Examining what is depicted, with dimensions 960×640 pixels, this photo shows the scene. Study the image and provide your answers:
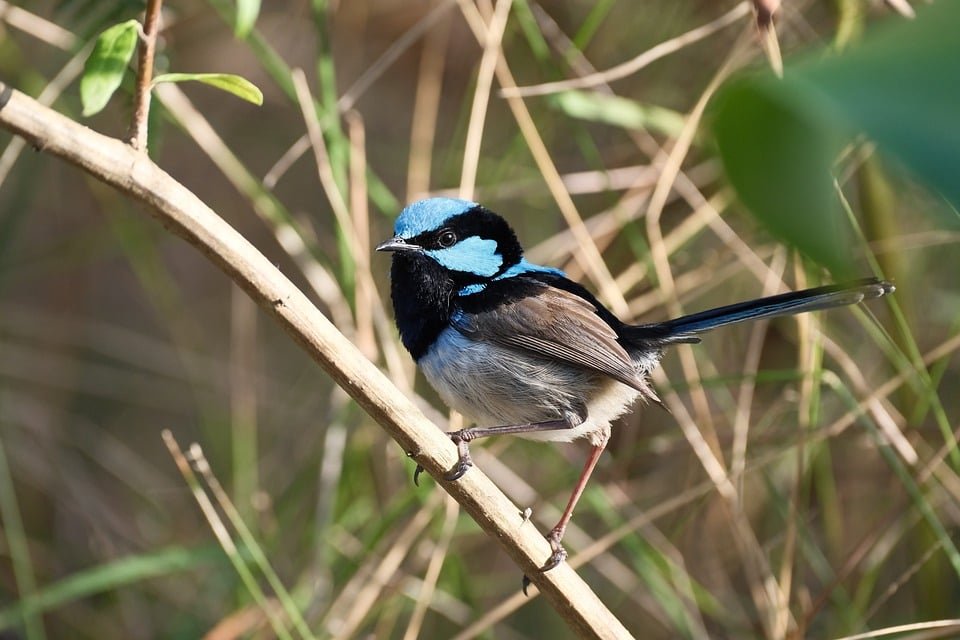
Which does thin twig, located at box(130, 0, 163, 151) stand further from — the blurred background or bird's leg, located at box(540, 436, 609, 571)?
bird's leg, located at box(540, 436, 609, 571)

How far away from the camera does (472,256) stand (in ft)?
8.16

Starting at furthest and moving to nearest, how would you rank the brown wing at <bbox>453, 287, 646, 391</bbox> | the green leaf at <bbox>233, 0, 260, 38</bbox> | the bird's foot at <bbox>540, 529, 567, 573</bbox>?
the brown wing at <bbox>453, 287, 646, 391</bbox> < the bird's foot at <bbox>540, 529, 567, 573</bbox> < the green leaf at <bbox>233, 0, 260, 38</bbox>

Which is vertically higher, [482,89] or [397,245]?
[482,89]

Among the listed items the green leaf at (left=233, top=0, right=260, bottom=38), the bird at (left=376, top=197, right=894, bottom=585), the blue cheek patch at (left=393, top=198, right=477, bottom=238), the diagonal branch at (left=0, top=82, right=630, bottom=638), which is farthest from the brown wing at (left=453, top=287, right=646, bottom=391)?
the green leaf at (left=233, top=0, right=260, bottom=38)

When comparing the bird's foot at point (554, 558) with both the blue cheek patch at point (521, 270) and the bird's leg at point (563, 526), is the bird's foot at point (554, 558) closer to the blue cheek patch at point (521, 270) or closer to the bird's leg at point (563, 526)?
the bird's leg at point (563, 526)

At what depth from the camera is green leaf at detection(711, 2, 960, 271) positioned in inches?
14.2

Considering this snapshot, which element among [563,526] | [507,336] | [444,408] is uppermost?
[507,336]

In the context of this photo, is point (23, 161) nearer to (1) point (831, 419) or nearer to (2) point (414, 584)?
(2) point (414, 584)

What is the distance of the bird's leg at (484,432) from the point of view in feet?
5.39

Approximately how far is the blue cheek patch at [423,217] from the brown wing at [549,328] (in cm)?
22

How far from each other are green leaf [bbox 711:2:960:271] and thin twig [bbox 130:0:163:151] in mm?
1177

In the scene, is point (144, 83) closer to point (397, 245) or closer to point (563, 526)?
point (397, 245)

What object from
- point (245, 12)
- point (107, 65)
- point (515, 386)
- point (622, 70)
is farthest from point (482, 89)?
point (107, 65)

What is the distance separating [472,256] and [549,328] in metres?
0.27
